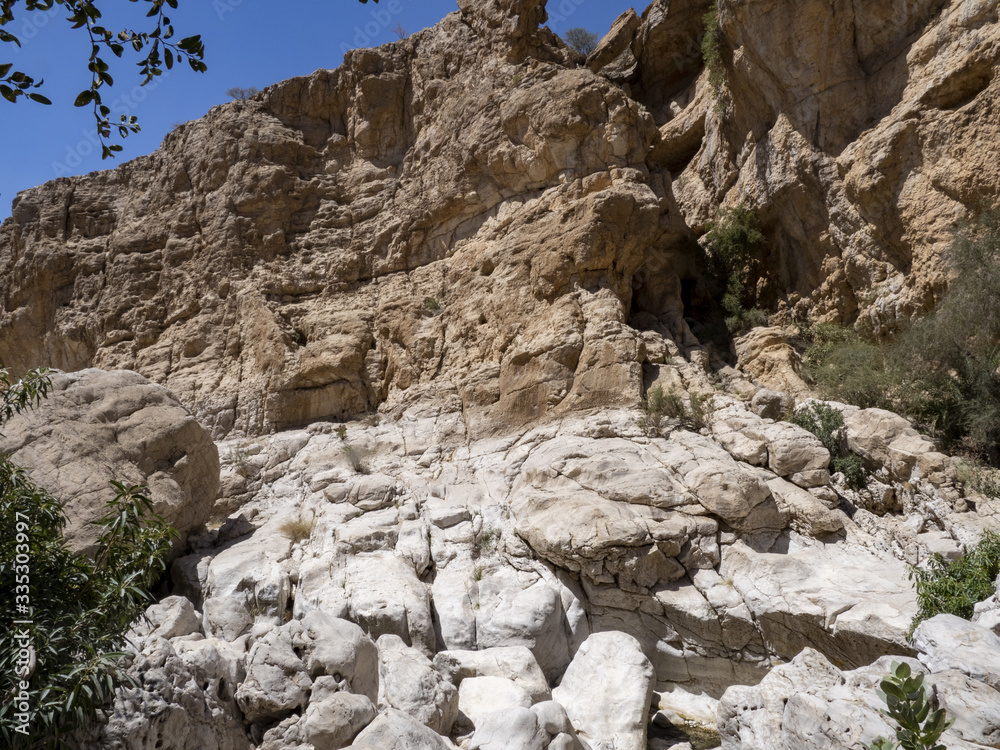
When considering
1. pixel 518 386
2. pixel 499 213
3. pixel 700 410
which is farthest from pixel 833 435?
pixel 499 213

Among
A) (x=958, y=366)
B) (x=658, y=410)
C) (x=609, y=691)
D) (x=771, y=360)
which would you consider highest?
(x=771, y=360)

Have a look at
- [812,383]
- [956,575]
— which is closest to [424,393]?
[812,383]

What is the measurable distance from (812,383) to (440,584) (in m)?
8.44

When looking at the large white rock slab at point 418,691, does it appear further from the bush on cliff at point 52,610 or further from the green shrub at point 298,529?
the green shrub at point 298,529

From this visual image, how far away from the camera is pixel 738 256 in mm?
15633

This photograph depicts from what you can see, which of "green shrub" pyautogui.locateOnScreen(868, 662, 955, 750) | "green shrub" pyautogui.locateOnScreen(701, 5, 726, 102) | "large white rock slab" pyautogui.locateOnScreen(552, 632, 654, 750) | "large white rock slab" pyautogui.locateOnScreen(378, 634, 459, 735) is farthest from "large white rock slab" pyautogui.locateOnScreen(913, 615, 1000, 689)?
"green shrub" pyautogui.locateOnScreen(701, 5, 726, 102)

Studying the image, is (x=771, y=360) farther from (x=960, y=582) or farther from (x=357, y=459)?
(x=357, y=459)

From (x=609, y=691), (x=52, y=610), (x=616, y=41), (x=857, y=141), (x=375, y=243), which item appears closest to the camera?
(x=52, y=610)

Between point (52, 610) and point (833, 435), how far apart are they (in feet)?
33.5

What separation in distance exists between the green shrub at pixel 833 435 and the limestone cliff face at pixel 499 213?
2.92 m

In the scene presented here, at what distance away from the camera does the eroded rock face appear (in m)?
A: 9.08

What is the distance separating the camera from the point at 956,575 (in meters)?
7.40

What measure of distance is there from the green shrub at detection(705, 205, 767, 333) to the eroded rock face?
11.7 meters

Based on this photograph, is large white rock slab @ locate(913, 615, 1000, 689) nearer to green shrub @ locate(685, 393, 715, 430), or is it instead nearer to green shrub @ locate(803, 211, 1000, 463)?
green shrub @ locate(803, 211, 1000, 463)
